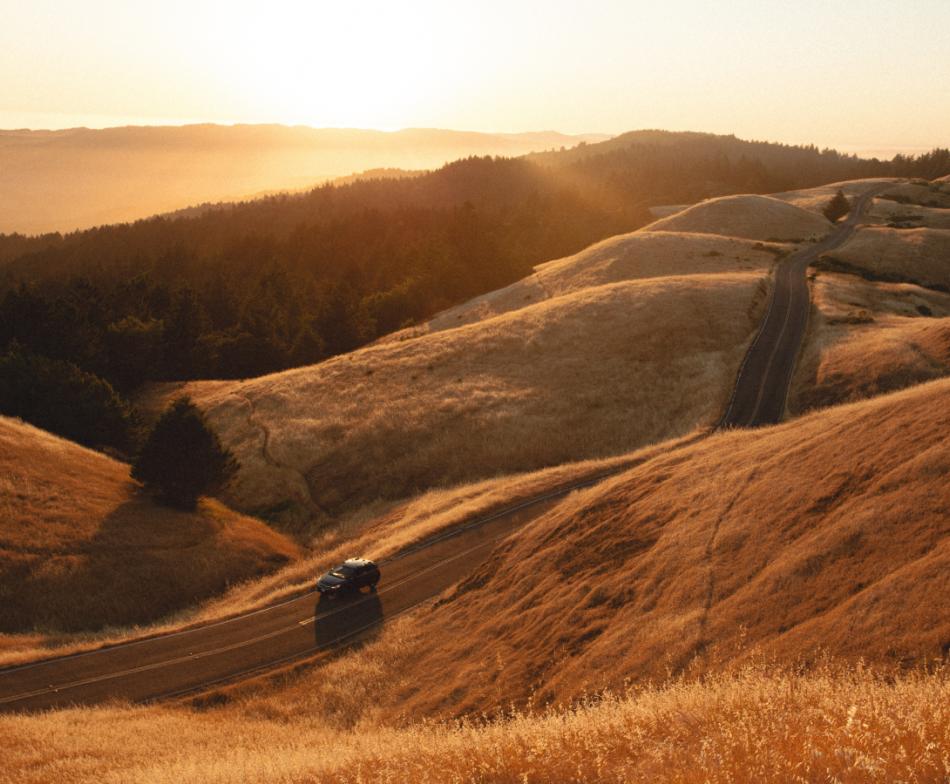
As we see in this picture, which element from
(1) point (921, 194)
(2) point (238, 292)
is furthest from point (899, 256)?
(2) point (238, 292)

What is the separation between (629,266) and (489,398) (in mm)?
41819

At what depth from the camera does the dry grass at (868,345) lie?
42.6 m

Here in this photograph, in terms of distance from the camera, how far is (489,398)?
5641 centimetres

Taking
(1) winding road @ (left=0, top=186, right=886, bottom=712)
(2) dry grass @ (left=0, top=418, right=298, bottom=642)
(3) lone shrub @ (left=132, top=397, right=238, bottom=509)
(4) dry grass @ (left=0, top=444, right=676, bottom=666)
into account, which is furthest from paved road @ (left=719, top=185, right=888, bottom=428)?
(3) lone shrub @ (left=132, top=397, right=238, bottom=509)

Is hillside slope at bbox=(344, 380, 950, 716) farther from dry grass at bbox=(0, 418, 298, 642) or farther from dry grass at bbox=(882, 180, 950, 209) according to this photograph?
dry grass at bbox=(882, 180, 950, 209)

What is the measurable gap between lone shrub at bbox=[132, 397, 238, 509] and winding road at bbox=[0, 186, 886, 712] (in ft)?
41.9

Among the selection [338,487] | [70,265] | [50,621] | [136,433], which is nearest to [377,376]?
[338,487]

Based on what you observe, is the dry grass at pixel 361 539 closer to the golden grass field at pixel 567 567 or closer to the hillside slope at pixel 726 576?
the golden grass field at pixel 567 567

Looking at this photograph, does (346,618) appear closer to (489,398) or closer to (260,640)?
(260,640)

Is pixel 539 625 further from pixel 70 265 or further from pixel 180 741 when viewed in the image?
pixel 70 265

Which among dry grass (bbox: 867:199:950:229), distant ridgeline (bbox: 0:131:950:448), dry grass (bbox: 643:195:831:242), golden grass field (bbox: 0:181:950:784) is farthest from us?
dry grass (bbox: 867:199:950:229)

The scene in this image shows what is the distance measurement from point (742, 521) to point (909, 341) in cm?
3716

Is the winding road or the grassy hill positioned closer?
the grassy hill

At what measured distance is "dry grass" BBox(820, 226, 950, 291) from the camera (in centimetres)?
7975
